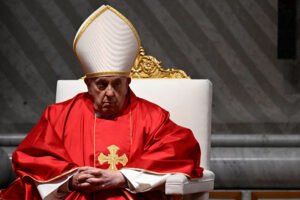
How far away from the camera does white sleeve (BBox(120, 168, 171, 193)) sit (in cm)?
414

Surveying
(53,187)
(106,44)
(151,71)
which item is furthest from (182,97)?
(53,187)

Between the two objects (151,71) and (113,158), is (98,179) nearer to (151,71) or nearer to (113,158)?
(113,158)

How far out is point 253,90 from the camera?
248 inches

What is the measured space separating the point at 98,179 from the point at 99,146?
314mm

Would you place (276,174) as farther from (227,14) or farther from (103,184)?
(103,184)

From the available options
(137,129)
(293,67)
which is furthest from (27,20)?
(137,129)

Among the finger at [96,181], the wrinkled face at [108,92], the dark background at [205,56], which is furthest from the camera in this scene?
the dark background at [205,56]

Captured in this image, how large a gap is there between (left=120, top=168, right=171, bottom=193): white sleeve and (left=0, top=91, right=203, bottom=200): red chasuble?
4 cm

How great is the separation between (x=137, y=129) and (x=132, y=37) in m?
0.45

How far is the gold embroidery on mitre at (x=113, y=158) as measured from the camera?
14.3ft

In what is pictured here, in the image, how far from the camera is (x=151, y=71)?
210 inches

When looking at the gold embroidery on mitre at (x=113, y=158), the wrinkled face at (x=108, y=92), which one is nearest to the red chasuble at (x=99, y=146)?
the gold embroidery on mitre at (x=113, y=158)

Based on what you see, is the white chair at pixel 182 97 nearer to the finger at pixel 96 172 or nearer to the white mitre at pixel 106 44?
the white mitre at pixel 106 44

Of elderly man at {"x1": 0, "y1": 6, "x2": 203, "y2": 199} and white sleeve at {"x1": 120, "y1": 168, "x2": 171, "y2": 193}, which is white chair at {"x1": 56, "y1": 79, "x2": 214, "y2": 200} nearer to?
elderly man at {"x1": 0, "y1": 6, "x2": 203, "y2": 199}
